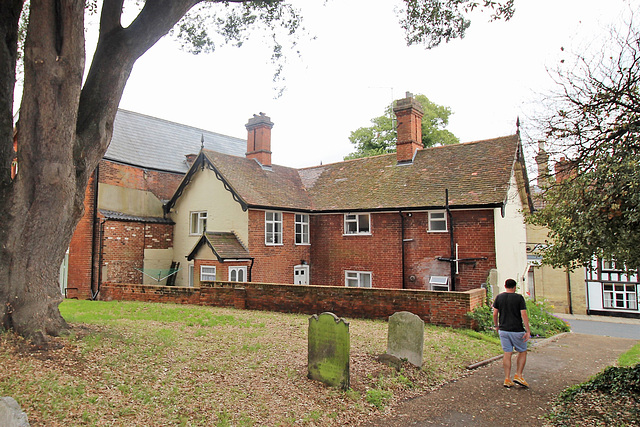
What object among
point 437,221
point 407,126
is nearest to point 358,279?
point 437,221

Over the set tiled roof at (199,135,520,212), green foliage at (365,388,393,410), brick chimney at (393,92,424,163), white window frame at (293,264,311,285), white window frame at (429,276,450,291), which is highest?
brick chimney at (393,92,424,163)

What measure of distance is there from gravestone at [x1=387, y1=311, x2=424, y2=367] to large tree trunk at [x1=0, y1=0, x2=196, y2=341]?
616 centimetres

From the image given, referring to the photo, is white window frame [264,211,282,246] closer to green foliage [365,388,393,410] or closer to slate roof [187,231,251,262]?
slate roof [187,231,251,262]

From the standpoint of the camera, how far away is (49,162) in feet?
22.9

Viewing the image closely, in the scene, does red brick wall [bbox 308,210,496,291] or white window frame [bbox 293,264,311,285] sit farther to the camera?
white window frame [bbox 293,264,311,285]

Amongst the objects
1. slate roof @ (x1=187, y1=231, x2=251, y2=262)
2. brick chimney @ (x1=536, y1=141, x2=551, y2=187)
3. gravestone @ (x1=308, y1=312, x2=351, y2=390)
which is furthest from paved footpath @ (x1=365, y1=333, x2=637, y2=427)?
slate roof @ (x1=187, y1=231, x2=251, y2=262)

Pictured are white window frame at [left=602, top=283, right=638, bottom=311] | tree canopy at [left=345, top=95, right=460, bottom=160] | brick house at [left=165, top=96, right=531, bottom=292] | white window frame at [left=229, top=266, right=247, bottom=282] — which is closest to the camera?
brick house at [left=165, top=96, right=531, bottom=292]

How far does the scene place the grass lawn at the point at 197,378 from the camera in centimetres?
554

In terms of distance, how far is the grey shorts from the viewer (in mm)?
7843

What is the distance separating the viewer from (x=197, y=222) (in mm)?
22641

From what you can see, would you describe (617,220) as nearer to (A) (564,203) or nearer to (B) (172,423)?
(A) (564,203)

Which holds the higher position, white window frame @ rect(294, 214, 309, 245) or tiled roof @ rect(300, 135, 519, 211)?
tiled roof @ rect(300, 135, 519, 211)

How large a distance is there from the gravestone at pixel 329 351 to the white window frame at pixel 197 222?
15.8 meters

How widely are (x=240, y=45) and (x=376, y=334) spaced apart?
8521 mm
